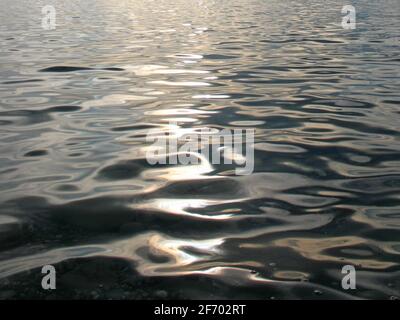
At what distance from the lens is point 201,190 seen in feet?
21.9

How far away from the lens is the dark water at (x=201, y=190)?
4590 mm

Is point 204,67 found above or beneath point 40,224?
above

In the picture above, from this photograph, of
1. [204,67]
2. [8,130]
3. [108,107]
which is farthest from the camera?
A: [204,67]

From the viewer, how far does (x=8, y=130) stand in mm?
9703

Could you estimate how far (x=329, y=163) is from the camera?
7609 millimetres

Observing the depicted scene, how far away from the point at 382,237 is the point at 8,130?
23.9 feet

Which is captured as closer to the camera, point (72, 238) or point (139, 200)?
point (72, 238)

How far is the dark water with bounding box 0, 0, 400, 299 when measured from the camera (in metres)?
4.59

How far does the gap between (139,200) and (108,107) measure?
574 centimetres
